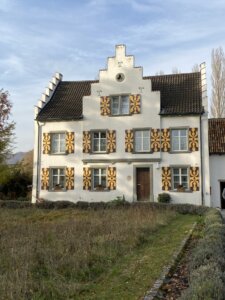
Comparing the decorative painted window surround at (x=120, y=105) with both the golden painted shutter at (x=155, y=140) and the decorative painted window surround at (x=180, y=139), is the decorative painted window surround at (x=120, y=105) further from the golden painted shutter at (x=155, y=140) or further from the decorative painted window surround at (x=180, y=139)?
the decorative painted window surround at (x=180, y=139)

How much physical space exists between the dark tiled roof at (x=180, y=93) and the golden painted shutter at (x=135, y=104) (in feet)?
5.42

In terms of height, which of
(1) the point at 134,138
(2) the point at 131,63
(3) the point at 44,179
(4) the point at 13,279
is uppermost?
(2) the point at 131,63

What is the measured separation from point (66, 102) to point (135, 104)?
6069mm

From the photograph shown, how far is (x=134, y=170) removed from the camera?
27.1 m

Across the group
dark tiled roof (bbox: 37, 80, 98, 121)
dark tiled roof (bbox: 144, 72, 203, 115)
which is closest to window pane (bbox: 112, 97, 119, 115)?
dark tiled roof (bbox: 37, 80, 98, 121)

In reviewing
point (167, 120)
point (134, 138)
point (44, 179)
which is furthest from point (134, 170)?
point (44, 179)

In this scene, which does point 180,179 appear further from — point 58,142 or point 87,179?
point 58,142

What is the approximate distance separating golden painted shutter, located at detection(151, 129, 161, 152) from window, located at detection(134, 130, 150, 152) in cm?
37

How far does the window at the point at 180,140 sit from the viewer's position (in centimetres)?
2658

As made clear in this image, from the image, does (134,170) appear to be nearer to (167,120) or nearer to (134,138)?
(134,138)

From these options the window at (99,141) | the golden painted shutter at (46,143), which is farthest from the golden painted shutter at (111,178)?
the golden painted shutter at (46,143)

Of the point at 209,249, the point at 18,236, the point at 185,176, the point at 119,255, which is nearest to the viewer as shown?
the point at 209,249

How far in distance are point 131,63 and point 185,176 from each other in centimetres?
897

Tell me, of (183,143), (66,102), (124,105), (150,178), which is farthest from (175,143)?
(66,102)
